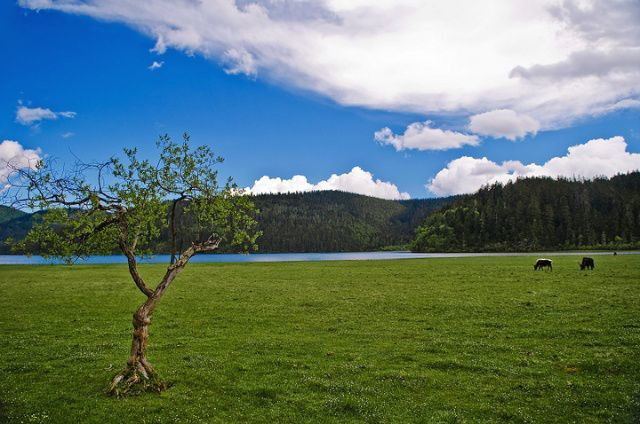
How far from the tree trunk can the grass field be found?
1.91ft

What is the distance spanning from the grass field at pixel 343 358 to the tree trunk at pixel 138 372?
581mm

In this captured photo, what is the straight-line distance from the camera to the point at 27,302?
126ft

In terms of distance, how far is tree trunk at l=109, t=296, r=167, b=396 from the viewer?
15.6 m

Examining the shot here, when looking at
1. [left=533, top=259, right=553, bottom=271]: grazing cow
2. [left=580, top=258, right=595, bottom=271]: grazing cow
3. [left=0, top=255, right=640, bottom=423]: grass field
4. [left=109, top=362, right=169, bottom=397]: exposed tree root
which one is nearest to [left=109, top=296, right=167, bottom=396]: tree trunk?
[left=109, top=362, right=169, bottom=397]: exposed tree root

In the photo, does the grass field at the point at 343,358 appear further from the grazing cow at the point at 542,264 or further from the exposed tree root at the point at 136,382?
the grazing cow at the point at 542,264

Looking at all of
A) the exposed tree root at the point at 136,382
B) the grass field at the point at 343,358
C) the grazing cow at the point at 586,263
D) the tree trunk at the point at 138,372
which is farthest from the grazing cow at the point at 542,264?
the tree trunk at the point at 138,372

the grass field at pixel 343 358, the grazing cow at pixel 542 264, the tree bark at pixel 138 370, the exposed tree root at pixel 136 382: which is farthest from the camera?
the grazing cow at pixel 542 264

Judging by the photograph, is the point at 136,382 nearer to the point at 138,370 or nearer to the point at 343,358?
the point at 138,370

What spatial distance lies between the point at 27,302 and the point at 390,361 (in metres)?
36.1

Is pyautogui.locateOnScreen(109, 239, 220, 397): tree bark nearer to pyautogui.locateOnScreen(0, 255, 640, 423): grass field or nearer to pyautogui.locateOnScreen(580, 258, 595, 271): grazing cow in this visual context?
pyautogui.locateOnScreen(0, 255, 640, 423): grass field

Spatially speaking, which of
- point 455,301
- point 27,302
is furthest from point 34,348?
point 455,301

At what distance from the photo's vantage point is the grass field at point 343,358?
1398 cm

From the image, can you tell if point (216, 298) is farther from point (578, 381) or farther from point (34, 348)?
point (578, 381)

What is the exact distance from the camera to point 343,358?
64.6 ft
